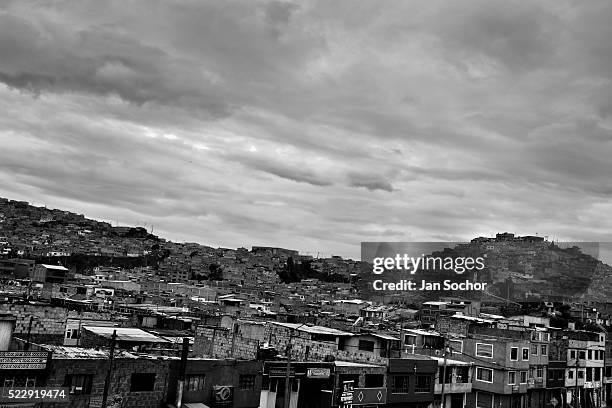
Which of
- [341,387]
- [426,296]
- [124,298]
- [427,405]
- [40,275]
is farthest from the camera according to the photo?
[426,296]

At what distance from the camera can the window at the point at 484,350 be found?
5784 centimetres

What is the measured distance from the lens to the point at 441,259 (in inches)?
3787

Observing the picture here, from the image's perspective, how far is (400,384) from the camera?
150ft

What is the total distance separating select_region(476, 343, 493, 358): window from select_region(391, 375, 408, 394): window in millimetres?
15470

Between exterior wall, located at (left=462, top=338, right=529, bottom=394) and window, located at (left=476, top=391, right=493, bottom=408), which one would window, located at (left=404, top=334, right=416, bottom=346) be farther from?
window, located at (left=476, top=391, right=493, bottom=408)

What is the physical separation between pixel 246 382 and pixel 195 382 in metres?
3.62


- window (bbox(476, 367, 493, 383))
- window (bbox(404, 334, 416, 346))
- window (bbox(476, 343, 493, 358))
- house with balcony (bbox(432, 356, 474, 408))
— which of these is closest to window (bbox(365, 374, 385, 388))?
house with balcony (bbox(432, 356, 474, 408))

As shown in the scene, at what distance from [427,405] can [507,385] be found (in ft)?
36.7

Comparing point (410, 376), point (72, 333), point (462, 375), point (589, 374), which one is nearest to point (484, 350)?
point (462, 375)

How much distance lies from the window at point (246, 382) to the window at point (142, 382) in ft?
18.8

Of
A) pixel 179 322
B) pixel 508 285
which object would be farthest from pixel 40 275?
pixel 508 285

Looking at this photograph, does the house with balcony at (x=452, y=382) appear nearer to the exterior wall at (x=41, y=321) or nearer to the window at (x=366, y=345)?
the window at (x=366, y=345)

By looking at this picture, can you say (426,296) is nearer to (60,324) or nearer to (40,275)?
(40,275)

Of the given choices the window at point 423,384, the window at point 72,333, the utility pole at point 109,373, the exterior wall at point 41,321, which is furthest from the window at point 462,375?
the exterior wall at point 41,321
